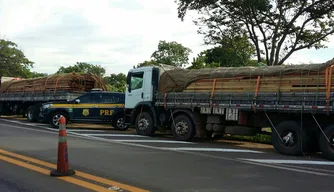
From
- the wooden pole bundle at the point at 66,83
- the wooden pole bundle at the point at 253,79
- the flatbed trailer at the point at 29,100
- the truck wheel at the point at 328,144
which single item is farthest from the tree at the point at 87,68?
the truck wheel at the point at 328,144

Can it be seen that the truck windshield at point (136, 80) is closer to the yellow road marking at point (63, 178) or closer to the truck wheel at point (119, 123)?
the truck wheel at point (119, 123)

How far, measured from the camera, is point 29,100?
68.9 feet

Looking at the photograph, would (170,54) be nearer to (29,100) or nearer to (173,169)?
(29,100)

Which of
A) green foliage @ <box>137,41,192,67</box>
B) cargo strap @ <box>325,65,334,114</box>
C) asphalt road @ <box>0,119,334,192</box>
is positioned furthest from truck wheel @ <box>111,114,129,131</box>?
green foliage @ <box>137,41,192,67</box>

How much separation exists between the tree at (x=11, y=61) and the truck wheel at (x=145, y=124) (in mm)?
36376

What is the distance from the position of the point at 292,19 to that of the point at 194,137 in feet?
23.3

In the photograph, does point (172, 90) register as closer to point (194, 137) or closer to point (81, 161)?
point (194, 137)

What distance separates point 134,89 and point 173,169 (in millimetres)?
7766

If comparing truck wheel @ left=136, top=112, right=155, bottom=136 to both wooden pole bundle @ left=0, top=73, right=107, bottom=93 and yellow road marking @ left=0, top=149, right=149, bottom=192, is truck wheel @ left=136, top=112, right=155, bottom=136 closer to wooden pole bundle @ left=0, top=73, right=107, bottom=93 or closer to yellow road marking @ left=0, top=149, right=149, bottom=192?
wooden pole bundle @ left=0, top=73, right=107, bottom=93

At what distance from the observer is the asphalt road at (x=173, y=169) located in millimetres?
5868

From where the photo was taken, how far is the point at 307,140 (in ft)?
31.5

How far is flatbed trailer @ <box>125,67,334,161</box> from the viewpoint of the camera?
31.0ft

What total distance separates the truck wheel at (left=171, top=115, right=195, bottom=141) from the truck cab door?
202cm

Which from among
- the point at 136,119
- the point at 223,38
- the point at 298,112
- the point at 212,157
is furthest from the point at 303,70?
the point at 223,38
